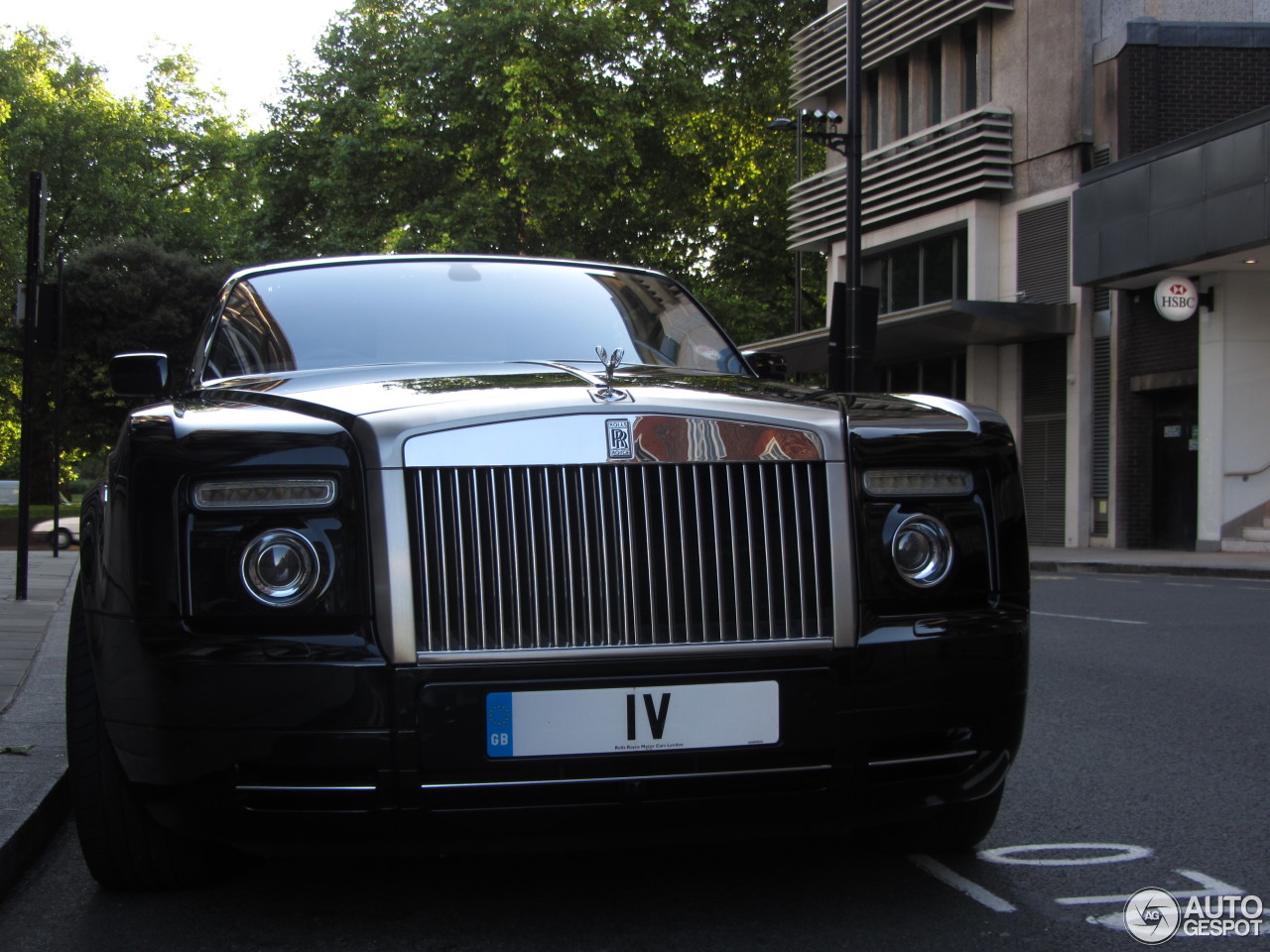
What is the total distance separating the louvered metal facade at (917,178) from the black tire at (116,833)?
2619 cm

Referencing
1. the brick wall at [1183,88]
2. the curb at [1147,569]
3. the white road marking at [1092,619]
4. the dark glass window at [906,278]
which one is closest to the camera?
the white road marking at [1092,619]

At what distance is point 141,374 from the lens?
16.1 ft

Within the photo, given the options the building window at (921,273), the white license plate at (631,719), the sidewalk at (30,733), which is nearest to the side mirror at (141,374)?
the sidewalk at (30,733)

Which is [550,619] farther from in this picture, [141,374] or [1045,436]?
[1045,436]

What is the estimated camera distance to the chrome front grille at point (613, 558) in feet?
9.69

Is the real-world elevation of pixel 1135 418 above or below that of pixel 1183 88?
below

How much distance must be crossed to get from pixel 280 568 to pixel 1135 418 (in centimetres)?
2390

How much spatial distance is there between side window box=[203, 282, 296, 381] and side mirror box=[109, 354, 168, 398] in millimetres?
346

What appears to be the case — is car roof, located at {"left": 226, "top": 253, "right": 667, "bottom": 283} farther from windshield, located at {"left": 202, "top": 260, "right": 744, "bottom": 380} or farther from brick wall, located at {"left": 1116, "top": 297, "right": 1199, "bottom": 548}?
brick wall, located at {"left": 1116, "top": 297, "right": 1199, "bottom": 548}

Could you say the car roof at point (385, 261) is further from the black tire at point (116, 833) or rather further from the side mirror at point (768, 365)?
the black tire at point (116, 833)

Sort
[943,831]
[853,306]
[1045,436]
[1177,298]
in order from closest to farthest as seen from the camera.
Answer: [943,831]
[853,306]
[1177,298]
[1045,436]

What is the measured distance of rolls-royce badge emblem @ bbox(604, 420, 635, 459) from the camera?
9.91 feet

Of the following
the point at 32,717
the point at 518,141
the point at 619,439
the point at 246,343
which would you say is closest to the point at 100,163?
the point at 518,141

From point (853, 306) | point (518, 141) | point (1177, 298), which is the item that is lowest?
point (853, 306)
